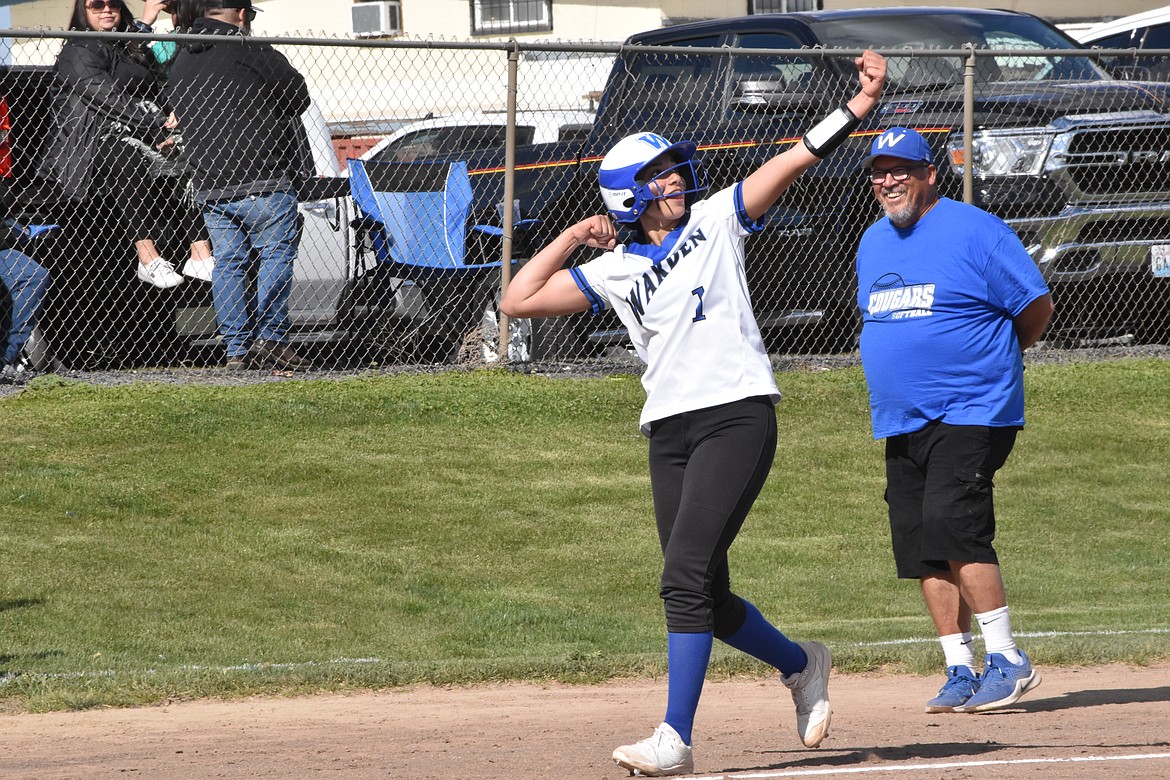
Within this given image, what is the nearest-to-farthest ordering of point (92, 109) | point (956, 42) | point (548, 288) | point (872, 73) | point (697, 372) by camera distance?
point (697, 372) < point (872, 73) < point (548, 288) < point (92, 109) < point (956, 42)

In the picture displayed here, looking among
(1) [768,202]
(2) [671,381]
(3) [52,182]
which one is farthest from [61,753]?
(3) [52,182]

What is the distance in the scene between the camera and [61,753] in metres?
5.57

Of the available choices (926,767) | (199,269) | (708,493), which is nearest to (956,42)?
(199,269)

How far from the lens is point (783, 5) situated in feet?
84.6

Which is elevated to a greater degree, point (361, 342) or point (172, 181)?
point (172, 181)

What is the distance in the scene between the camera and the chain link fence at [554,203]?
36.3ft

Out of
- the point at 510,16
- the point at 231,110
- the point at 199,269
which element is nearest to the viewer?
the point at 231,110

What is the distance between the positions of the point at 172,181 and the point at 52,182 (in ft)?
2.58

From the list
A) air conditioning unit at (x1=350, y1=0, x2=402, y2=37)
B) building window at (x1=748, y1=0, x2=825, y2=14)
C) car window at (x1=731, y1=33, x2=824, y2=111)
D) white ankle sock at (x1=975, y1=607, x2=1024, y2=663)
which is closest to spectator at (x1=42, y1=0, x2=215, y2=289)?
car window at (x1=731, y1=33, x2=824, y2=111)

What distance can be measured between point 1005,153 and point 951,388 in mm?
6193

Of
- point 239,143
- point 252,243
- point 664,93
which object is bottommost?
point 252,243

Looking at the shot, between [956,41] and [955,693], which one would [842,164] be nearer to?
[956,41]

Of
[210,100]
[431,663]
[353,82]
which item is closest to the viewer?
[431,663]

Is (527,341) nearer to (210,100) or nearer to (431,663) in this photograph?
(210,100)
